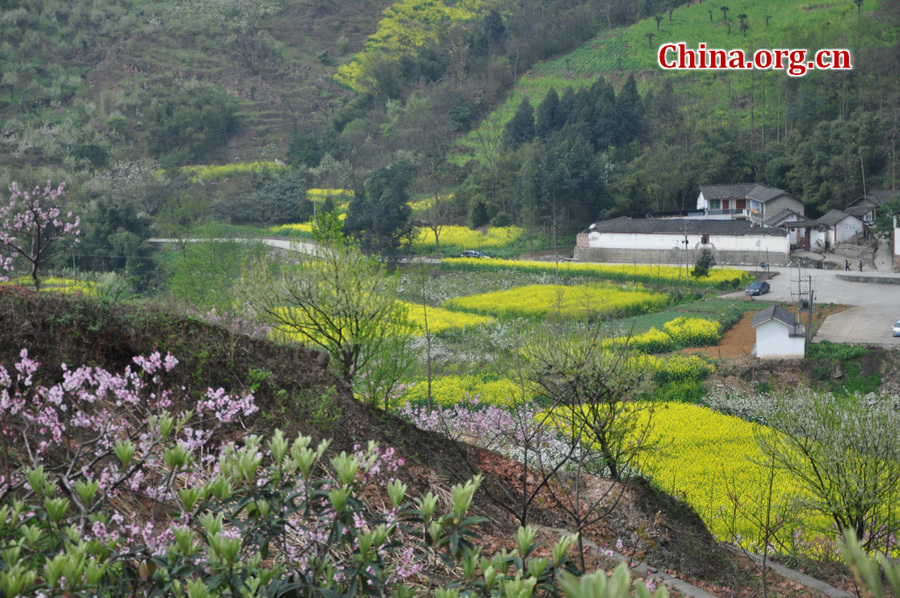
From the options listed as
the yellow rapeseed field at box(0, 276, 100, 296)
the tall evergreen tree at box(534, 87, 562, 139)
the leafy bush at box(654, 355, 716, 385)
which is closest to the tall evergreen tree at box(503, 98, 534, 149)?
the tall evergreen tree at box(534, 87, 562, 139)

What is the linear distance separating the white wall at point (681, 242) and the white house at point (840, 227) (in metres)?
4.59

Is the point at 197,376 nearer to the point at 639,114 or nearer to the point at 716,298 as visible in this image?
the point at 716,298

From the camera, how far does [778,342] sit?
68.7 feet

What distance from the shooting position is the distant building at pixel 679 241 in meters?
35.7

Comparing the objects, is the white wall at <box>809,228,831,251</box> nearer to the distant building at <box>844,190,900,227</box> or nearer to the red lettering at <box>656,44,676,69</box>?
the distant building at <box>844,190,900,227</box>

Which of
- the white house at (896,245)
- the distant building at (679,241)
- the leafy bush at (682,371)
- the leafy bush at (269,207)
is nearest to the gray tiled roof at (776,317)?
the leafy bush at (682,371)

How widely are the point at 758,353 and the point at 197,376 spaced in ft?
59.4

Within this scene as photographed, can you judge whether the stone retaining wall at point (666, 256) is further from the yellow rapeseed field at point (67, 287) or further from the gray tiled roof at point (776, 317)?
the yellow rapeseed field at point (67, 287)

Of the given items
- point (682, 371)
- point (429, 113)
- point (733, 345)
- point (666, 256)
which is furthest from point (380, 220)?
point (429, 113)

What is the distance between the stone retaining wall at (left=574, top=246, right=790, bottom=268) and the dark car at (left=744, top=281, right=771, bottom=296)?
6.06 metres

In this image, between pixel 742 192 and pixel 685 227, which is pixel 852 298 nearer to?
pixel 685 227

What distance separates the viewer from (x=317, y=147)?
203 feet

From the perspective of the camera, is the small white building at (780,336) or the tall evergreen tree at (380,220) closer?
the small white building at (780,336)

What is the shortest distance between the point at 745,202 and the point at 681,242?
27.4 feet
